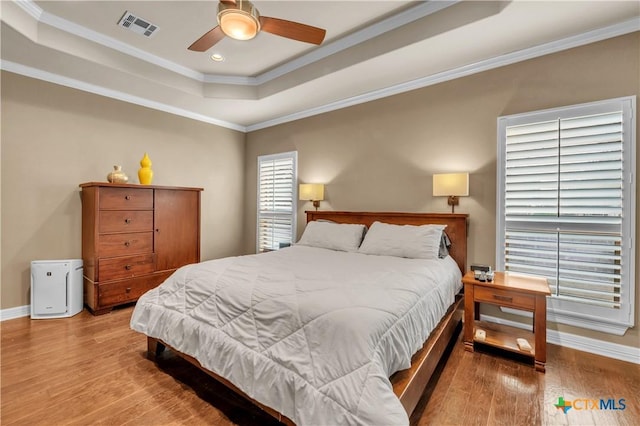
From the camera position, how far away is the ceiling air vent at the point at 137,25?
262 centimetres

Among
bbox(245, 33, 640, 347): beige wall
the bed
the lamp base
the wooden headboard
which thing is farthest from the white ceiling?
the bed

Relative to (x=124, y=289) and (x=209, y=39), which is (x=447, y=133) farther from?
(x=124, y=289)

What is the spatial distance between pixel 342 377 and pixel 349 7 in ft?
9.36

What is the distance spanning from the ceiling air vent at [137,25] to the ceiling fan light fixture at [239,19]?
4.35 ft

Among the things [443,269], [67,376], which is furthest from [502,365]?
[67,376]

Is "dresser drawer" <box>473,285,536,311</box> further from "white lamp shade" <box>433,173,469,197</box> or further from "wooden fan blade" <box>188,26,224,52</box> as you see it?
"wooden fan blade" <box>188,26,224,52</box>

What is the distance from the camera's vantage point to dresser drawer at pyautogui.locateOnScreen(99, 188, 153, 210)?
3.15m

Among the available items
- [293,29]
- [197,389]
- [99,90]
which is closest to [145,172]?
[99,90]

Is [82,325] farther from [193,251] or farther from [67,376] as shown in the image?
[193,251]

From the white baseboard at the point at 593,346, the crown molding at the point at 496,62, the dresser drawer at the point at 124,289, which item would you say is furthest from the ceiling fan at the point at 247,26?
the white baseboard at the point at 593,346

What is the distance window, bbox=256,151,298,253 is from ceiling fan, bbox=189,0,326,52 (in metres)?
2.41

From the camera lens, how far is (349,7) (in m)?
2.50

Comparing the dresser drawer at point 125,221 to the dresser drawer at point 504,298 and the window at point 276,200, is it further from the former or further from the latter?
the dresser drawer at point 504,298

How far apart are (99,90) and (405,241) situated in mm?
4132
